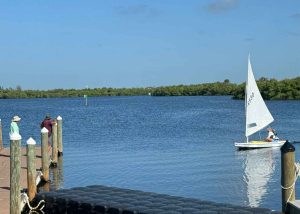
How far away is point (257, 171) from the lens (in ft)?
92.2

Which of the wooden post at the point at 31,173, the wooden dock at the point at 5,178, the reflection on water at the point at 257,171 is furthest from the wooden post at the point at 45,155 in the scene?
the reflection on water at the point at 257,171

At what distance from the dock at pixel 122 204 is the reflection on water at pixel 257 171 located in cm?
552

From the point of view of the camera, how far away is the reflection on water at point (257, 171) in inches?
834

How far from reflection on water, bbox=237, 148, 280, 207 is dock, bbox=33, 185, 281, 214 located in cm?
552

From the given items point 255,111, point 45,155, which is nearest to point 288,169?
point 45,155

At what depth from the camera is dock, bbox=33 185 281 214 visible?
13.2 meters

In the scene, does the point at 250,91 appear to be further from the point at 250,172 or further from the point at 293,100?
the point at 293,100

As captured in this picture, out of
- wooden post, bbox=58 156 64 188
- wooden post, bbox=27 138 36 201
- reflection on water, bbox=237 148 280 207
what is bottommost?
reflection on water, bbox=237 148 280 207

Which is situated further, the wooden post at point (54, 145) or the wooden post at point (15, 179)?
the wooden post at point (54, 145)

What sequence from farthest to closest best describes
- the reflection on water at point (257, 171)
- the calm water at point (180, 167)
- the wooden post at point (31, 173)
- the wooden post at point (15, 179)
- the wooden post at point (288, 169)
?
the calm water at point (180, 167) < the reflection on water at point (257, 171) < the wooden post at point (31, 173) < the wooden post at point (15, 179) < the wooden post at point (288, 169)

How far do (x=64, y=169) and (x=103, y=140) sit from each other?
58.5ft

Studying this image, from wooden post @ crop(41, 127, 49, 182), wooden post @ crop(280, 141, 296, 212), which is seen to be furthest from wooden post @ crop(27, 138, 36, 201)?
wooden post @ crop(280, 141, 296, 212)

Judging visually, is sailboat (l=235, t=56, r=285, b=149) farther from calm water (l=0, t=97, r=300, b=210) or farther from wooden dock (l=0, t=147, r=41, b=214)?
wooden dock (l=0, t=147, r=41, b=214)

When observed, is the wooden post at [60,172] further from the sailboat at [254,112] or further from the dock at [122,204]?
the sailboat at [254,112]
